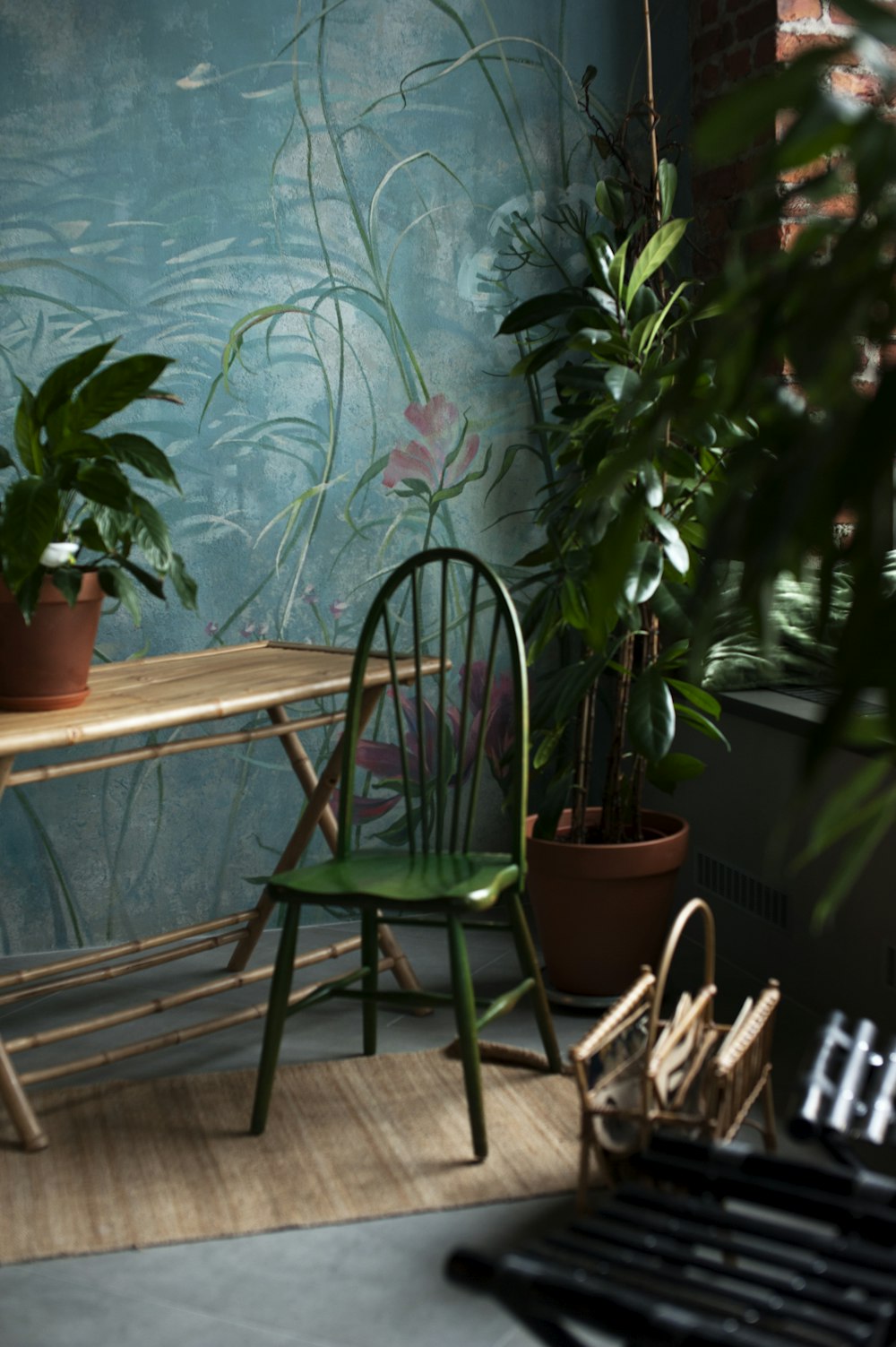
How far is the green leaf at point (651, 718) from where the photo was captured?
8.66 ft

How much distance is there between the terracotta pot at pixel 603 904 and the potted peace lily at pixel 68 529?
38.3 inches

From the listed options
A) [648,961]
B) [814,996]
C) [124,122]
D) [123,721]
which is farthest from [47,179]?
[814,996]

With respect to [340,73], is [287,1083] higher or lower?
lower

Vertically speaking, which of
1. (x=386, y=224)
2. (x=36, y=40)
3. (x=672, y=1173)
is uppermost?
(x=36, y=40)

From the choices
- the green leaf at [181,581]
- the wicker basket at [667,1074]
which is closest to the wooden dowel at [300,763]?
the green leaf at [181,581]

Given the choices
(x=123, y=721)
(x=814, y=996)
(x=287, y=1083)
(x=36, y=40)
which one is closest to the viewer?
(x=123, y=721)

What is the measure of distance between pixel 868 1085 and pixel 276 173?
8.06 feet

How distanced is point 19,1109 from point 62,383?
121 centimetres

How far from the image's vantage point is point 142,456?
95.7 inches

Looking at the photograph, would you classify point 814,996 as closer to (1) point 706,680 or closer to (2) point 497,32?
(1) point 706,680

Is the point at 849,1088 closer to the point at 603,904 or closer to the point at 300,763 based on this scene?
the point at 603,904

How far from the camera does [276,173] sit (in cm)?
330

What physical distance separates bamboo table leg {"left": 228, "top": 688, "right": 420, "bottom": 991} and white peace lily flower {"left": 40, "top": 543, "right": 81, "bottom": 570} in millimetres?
594

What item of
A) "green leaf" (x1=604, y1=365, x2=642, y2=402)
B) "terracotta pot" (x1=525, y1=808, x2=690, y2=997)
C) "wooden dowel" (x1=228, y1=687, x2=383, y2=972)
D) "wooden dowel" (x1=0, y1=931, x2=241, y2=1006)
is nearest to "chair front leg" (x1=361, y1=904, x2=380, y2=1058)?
"wooden dowel" (x1=228, y1=687, x2=383, y2=972)
